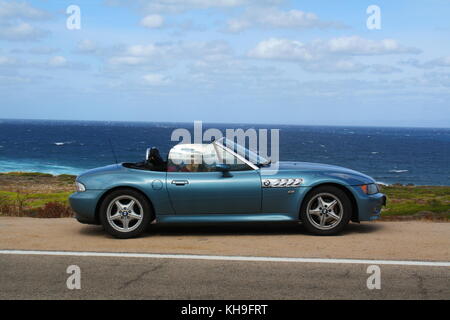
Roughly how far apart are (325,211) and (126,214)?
2617mm

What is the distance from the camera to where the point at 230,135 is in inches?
331

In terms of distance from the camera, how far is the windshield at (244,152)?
26.6 feet

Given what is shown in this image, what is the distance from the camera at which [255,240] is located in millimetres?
7633

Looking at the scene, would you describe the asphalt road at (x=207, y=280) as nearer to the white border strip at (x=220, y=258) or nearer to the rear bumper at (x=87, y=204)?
the white border strip at (x=220, y=258)

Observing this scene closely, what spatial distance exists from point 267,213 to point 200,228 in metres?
1.22

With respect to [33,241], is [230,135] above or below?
above

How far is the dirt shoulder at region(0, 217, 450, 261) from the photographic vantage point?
6918 mm

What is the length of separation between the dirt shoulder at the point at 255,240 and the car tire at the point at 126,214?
0.47ft

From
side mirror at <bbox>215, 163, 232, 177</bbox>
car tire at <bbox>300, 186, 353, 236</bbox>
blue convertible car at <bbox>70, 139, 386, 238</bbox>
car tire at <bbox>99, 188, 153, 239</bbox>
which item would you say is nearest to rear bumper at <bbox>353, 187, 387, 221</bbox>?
blue convertible car at <bbox>70, 139, 386, 238</bbox>

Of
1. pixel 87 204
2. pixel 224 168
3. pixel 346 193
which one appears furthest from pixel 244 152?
pixel 87 204

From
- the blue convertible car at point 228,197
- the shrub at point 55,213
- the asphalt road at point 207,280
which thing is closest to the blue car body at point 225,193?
the blue convertible car at point 228,197

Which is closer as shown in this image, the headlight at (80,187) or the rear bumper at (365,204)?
the rear bumper at (365,204)
